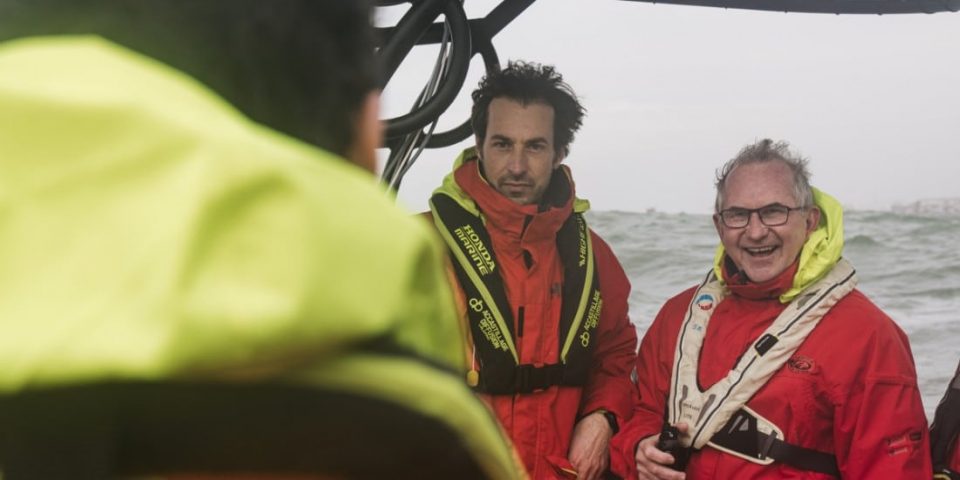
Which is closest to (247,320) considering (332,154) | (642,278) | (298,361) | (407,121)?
(298,361)

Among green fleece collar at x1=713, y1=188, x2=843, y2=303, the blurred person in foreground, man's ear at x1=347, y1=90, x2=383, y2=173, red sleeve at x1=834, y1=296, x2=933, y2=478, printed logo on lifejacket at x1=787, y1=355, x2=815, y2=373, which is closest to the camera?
the blurred person in foreground

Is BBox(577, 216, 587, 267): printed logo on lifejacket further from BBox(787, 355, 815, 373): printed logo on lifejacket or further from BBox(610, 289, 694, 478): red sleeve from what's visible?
BBox(787, 355, 815, 373): printed logo on lifejacket

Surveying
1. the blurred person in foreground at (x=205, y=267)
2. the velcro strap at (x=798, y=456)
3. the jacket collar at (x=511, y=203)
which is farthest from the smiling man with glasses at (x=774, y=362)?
the blurred person in foreground at (x=205, y=267)

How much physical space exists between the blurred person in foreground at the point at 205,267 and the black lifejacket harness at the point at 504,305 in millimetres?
1929

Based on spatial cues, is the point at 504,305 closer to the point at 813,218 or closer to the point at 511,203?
the point at 511,203

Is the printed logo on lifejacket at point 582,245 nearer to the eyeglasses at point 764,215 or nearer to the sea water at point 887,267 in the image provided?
the eyeglasses at point 764,215

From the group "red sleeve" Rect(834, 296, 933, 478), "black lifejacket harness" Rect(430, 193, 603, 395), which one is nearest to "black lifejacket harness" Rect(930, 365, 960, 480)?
"red sleeve" Rect(834, 296, 933, 478)

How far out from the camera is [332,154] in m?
0.47

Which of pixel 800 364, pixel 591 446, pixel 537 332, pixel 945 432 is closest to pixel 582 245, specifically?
pixel 537 332

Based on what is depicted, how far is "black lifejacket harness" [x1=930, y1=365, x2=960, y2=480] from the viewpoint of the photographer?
233 cm

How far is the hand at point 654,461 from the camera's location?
236cm

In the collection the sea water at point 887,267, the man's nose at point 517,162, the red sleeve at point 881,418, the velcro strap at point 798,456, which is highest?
the man's nose at point 517,162

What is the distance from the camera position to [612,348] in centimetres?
272

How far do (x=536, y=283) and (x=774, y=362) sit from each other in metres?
0.62
